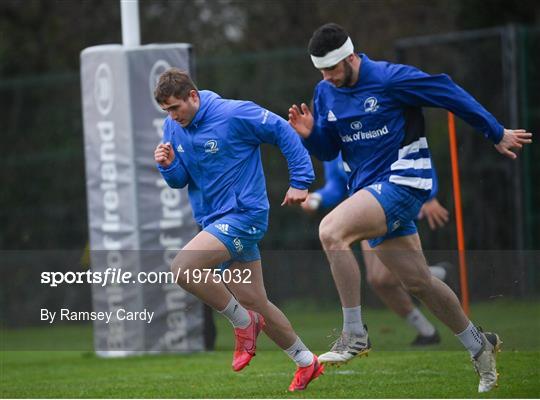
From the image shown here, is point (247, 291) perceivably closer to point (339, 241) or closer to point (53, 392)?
point (339, 241)

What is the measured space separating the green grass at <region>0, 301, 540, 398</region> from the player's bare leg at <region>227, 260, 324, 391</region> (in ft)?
0.40

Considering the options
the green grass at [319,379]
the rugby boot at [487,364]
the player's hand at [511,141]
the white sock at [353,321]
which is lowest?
the green grass at [319,379]

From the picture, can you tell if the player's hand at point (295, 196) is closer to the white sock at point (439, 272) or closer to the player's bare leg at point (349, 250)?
the player's bare leg at point (349, 250)

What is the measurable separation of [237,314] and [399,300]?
9.51 feet

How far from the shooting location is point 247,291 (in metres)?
7.34

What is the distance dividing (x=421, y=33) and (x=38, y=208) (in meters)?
6.27

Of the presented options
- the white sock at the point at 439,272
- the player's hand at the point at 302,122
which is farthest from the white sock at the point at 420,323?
the player's hand at the point at 302,122

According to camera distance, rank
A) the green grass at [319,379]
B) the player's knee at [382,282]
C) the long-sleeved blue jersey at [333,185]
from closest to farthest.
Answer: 1. the green grass at [319,379]
2. the player's knee at [382,282]
3. the long-sleeved blue jersey at [333,185]

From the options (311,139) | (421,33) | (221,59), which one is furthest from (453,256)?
(421,33)

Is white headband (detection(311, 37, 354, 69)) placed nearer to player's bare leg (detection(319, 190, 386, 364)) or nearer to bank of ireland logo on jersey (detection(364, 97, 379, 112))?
bank of ireland logo on jersey (detection(364, 97, 379, 112))

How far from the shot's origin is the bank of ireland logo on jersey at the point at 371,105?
7.23 metres

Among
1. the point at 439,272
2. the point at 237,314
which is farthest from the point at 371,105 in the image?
the point at 439,272

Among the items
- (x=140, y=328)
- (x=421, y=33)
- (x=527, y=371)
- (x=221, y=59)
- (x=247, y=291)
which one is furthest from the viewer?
(x=421, y=33)

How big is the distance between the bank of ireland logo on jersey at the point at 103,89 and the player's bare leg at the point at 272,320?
3608 mm
